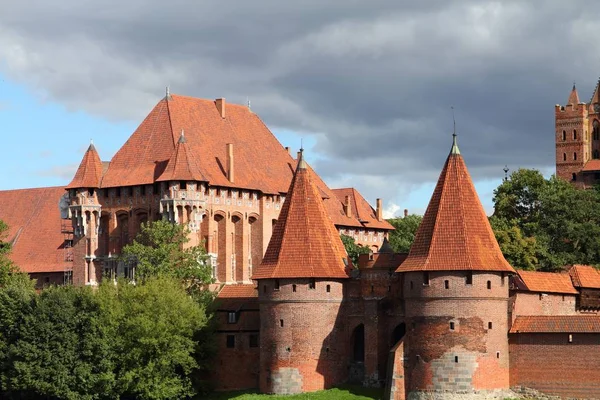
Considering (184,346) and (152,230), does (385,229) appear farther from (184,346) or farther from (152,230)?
(184,346)

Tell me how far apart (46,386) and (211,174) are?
71.7ft

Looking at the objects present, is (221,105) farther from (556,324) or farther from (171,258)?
(556,324)

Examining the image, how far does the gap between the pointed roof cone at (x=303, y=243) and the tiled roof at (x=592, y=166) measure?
77.3 m

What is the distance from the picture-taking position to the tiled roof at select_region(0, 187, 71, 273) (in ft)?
322

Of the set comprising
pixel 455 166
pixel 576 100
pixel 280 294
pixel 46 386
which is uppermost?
pixel 576 100

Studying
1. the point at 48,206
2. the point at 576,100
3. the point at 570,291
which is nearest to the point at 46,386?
the point at 570,291

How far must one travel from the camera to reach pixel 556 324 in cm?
6278

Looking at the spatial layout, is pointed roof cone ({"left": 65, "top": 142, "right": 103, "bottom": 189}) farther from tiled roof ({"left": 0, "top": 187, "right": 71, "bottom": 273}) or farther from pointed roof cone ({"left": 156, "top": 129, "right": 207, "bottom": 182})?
tiled roof ({"left": 0, "top": 187, "right": 71, "bottom": 273})

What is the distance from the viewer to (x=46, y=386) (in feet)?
229

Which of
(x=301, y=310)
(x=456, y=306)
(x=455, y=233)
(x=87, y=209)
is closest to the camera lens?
(x=456, y=306)

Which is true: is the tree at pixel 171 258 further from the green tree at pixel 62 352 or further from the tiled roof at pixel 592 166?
the tiled roof at pixel 592 166

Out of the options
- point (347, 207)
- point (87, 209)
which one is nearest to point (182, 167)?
point (87, 209)

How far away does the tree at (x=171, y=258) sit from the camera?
77.4 metres

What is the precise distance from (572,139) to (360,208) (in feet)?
157
